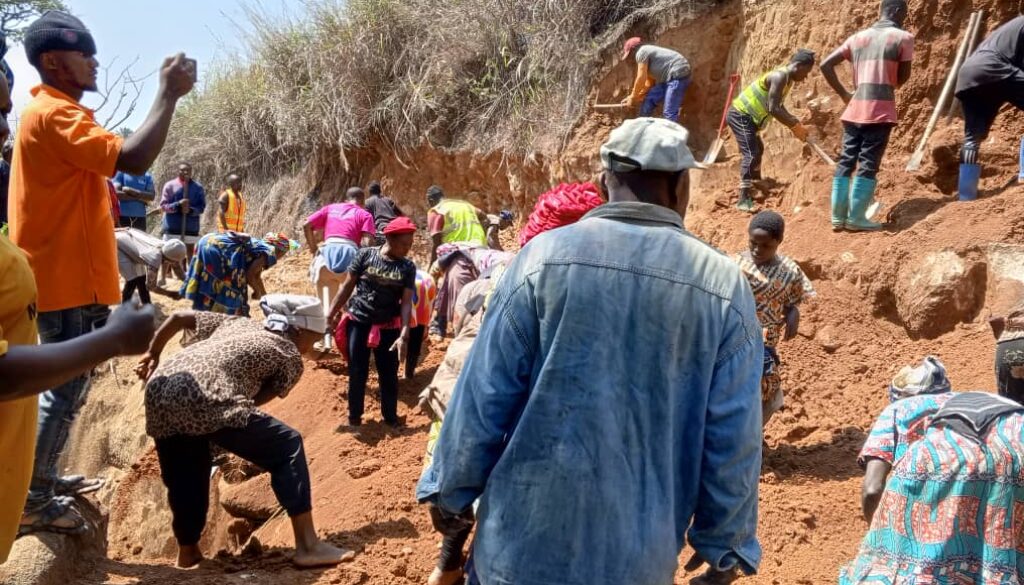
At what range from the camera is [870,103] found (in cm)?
745

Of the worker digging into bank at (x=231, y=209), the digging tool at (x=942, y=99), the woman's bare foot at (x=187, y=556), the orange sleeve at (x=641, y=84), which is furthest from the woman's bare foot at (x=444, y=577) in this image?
the worker digging into bank at (x=231, y=209)

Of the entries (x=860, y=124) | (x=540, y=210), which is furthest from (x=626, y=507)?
(x=860, y=124)

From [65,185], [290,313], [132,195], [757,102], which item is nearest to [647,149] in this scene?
[65,185]

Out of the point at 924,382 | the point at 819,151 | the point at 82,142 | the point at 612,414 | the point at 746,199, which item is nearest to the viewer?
the point at 612,414

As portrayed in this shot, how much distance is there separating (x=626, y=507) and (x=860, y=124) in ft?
20.6

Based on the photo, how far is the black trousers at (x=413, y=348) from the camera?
8.05m

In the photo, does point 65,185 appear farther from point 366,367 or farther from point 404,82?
point 404,82

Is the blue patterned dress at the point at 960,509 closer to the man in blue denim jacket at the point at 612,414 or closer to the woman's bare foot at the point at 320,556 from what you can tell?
the man in blue denim jacket at the point at 612,414

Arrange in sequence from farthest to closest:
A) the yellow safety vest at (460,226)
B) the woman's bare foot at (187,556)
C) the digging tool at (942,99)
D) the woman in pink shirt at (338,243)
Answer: the yellow safety vest at (460,226), the woman in pink shirt at (338,243), the digging tool at (942,99), the woman's bare foot at (187,556)

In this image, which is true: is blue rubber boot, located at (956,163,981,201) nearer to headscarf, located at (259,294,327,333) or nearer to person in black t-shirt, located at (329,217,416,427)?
person in black t-shirt, located at (329,217,416,427)

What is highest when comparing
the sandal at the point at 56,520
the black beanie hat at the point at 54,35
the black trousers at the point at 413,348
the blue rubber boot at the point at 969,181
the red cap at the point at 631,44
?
the red cap at the point at 631,44

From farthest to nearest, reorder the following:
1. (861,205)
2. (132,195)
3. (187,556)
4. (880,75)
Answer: (132,195) < (861,205) < (880,75) < (187,556)

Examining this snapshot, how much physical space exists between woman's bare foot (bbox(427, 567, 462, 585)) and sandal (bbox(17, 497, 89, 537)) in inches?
63.9

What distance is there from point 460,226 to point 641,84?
9.71 feet
